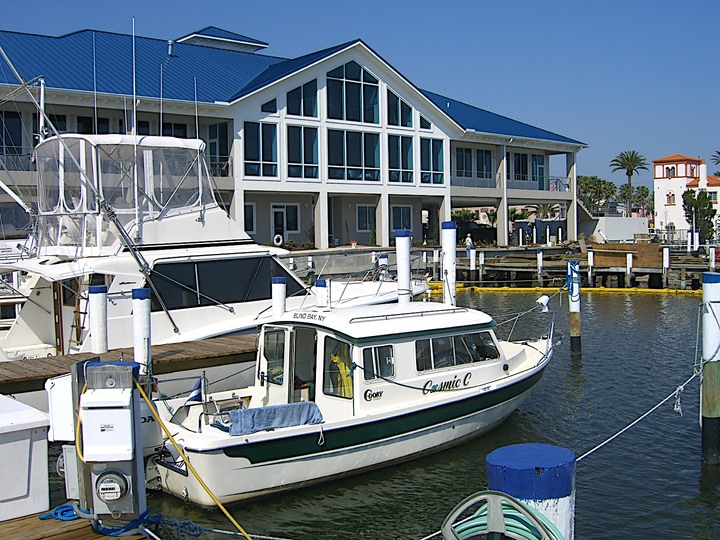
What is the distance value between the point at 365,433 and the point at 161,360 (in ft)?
14.0

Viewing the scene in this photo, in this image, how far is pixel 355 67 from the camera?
129 ft

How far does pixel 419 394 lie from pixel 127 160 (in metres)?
8.77

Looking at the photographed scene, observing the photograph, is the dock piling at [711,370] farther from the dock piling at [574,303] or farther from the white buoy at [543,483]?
the dock piling at [574,303]

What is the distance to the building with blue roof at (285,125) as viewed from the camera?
31.6 metres

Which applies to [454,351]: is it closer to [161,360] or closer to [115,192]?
[161,360]

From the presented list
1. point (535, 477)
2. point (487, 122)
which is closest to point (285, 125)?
point (487, 122)

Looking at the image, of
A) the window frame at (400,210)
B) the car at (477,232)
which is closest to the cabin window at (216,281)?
the window frame at (400,210)

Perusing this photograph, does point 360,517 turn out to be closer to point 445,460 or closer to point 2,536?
point 445,460

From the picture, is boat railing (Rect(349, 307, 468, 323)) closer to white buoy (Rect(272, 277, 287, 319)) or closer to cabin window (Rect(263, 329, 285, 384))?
cabin window (Rect(263, 329, 285, 384))

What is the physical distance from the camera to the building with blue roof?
31.6 m

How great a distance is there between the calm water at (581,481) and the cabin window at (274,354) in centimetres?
200

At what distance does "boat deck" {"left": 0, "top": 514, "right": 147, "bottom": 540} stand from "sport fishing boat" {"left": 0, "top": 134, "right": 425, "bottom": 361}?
7.96 m

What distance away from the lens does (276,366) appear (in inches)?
491

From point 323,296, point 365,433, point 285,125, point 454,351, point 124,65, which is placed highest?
point 124,65
